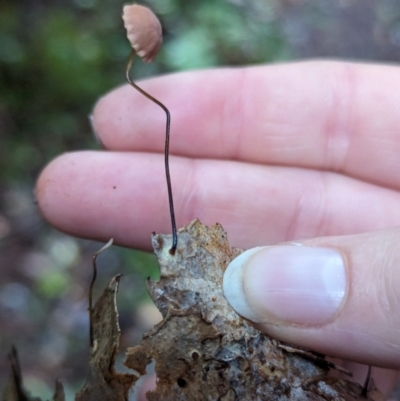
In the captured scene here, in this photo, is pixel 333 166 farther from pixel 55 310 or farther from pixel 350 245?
pixel 55 310

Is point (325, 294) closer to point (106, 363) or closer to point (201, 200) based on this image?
point (106, 363)

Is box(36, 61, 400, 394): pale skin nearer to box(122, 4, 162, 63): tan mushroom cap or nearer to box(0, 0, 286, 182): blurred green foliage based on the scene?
box(122, 4, 162, 63): tan mushroom cap

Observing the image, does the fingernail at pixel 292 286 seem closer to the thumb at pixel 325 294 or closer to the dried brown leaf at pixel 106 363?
the thumb at pixel 325 294

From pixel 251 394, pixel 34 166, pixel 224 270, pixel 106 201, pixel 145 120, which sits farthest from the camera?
pixel 34 166

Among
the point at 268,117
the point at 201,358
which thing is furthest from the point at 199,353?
the point at 268,117

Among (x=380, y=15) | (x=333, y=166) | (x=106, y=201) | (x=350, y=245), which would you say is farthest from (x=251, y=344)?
(x=380, y=15)

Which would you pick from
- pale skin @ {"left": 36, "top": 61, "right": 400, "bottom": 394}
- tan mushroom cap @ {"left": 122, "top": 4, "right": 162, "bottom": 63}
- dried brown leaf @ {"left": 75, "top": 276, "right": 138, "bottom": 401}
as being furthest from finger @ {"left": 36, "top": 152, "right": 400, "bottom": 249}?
A: dried brown leaf @ {"left": 75, "top": 276, "right": 138, "bottom": 401}
